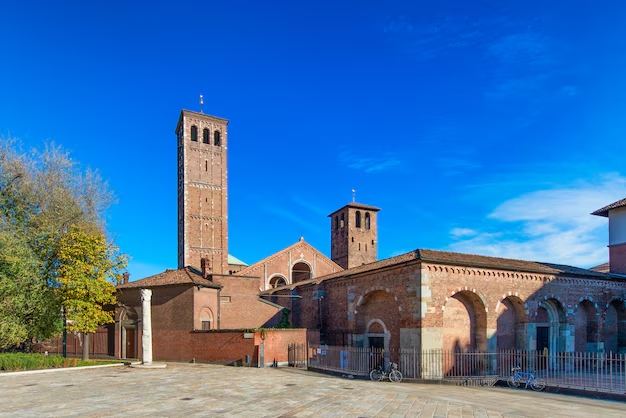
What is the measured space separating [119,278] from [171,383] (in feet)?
37.0

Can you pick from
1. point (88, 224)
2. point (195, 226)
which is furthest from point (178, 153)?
point (88, 224)

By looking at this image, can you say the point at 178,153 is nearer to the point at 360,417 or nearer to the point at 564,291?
the point at 564,291

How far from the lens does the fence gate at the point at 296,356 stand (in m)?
22.3

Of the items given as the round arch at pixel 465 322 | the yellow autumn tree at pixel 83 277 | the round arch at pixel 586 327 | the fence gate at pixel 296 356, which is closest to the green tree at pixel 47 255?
the yellow autumn tree at pixel 83 277

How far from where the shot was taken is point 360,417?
1084 centimetres

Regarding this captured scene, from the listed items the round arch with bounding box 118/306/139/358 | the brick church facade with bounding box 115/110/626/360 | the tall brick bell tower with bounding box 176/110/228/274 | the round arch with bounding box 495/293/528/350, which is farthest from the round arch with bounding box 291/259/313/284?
the round arch with bounding box 495/293/528/350

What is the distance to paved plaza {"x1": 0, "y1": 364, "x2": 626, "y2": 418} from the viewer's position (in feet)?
37.9

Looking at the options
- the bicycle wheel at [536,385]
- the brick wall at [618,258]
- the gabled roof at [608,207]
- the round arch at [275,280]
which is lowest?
the bicycle wheel at [536,385]

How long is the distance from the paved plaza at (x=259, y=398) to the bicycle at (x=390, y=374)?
0.69 m

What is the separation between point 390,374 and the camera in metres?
18.4

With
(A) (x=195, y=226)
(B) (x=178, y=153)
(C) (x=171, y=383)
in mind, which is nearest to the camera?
(C) (x=171, y=383)

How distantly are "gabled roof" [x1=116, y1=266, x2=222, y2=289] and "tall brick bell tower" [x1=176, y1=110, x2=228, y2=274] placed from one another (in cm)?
1412

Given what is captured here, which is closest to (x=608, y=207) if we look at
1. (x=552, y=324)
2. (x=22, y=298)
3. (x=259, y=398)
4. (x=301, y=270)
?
(x=552, y=324)

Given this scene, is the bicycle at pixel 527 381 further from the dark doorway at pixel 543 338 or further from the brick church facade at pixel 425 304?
the dark doorway at pixel 543 338
